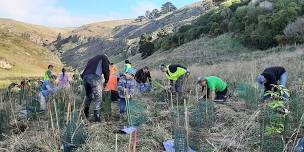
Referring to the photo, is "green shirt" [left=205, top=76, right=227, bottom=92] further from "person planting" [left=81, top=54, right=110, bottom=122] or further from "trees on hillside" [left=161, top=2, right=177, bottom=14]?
"trees on hillside" [left=161, top=2, right=177, bottom=14]

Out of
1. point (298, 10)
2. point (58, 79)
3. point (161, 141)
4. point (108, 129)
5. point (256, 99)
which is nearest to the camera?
point (161, 141)

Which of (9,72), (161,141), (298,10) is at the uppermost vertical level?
(298,10)

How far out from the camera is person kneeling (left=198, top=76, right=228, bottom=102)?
9.84 metres

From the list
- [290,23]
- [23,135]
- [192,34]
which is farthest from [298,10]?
[23,135]

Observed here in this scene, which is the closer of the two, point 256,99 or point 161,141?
point 161,141

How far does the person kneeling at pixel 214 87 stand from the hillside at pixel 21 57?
45770mm

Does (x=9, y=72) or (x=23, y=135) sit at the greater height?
(x=23, y=135)

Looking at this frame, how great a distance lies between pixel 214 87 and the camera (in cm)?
1002

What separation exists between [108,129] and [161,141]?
1.06 meters

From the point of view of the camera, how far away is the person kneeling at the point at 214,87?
9836 millimetres

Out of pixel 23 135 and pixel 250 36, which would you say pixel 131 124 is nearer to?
pixel 23 135

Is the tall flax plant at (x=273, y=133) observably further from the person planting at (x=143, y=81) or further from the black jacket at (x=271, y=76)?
the person planting at (x=143, y=81)

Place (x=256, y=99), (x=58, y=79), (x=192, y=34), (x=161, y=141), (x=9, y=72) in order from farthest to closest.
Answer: (x=9, y=72) → (x=192, y=34) → (x=58, y=79) → (x=256, y=99) → (x=161, y=141)

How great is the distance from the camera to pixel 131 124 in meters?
7.54
